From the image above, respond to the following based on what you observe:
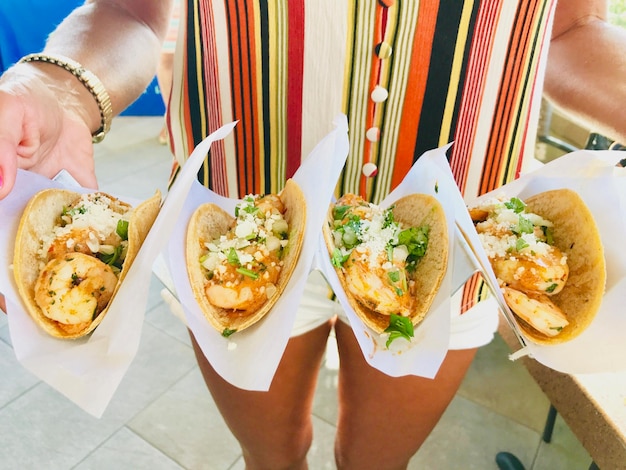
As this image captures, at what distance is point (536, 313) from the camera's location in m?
0.89

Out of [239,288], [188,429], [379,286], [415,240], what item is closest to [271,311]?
[239,288]

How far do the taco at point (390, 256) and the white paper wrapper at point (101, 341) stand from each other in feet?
1.03

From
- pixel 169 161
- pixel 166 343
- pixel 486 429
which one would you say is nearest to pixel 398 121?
pixel 486 429

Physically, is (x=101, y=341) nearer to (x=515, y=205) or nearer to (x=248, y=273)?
(x=248, y=273)

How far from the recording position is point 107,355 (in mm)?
841

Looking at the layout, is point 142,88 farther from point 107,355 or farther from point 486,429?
point 486,429

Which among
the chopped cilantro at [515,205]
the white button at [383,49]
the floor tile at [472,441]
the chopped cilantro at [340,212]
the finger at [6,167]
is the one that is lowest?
the floor tile at [472,441]

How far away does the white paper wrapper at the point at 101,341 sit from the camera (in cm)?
82

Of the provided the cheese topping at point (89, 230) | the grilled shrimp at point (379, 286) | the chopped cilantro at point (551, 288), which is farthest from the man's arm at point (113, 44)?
the chopped cilantro at point (551, 288)

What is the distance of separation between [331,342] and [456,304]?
1970 millimetres

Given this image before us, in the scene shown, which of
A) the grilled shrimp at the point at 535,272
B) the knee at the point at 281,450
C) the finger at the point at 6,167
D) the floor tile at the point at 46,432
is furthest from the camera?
the floor tile at the point at 46,432

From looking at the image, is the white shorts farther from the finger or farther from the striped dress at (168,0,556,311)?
the finger

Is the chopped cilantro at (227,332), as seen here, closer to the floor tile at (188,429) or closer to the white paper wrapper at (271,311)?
the white paper wrapper at (271,311)

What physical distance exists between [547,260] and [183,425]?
2058 millimetres
